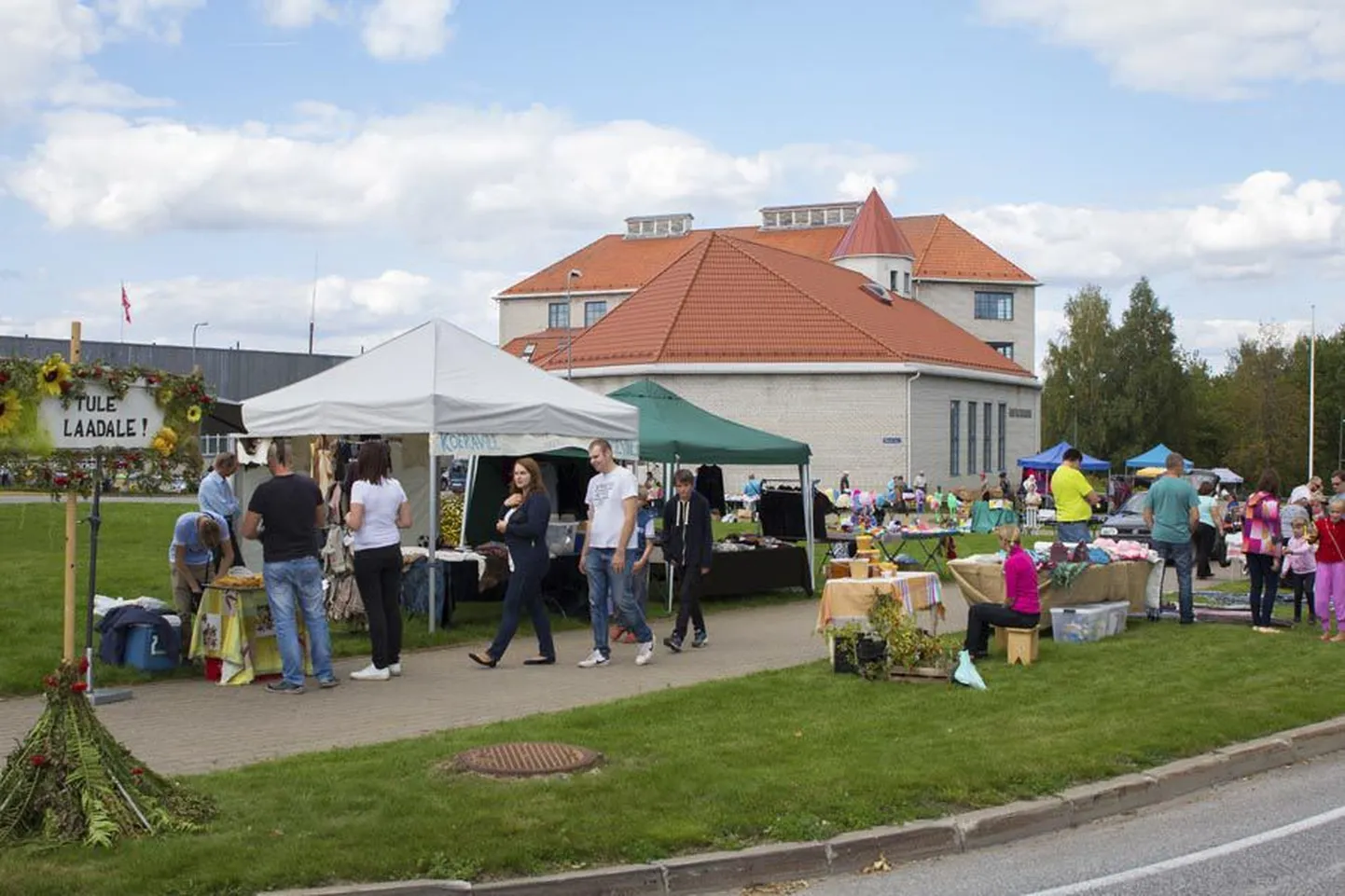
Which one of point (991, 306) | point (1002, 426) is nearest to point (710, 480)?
point (1002, 426)

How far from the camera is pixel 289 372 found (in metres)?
70.2

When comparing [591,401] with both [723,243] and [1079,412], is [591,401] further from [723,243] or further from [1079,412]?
[1079,412]

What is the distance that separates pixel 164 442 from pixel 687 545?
5.84m

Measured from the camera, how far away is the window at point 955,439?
2333 inches

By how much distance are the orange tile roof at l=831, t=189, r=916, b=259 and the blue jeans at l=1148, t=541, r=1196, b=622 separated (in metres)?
57.1

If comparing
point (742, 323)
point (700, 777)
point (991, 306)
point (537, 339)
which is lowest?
point (700, 777)

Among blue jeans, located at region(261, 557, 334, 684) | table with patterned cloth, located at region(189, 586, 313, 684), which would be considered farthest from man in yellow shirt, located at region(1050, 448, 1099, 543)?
table with patterned cloth, located at region(189, 586, 313, 684)

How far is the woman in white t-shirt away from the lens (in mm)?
12469

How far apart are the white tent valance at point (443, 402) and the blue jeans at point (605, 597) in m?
2.79

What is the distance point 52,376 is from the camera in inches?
377

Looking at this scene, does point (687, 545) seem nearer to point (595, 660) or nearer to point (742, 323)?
point (595, 660)

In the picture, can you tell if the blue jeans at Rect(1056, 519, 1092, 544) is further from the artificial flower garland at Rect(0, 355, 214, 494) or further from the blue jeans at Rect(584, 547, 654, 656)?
the artificial flower garland at Rect(0, 355, 214, 494)

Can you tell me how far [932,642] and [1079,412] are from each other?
8393cm

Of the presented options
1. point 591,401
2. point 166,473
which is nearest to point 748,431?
point 591,401
